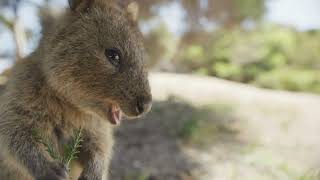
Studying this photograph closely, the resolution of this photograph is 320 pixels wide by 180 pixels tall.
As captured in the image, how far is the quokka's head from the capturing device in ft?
10.8

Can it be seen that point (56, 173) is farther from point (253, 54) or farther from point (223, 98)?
point (253, 54)

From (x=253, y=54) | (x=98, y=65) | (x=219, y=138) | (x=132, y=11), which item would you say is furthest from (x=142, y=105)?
(x=253, y=54)

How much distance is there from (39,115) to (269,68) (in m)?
16.0

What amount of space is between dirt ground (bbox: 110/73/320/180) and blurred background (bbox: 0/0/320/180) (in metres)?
0.02

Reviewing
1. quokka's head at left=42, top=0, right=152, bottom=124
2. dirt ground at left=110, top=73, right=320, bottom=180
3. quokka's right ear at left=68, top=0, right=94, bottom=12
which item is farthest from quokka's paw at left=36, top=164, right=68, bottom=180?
dirt ground at left=110, top=73, right=320, bottom=180

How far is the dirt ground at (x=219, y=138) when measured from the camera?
26.1 feet

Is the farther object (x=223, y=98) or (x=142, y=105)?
(x=223, y=98)

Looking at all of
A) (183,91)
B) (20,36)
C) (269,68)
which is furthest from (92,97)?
(269,68)

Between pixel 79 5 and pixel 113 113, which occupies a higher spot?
pixel 79 5

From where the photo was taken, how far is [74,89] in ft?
11.1

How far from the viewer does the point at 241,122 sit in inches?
434

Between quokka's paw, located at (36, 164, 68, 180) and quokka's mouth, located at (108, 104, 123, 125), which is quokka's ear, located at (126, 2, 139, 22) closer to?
quokka's mouth, located at (108, 104, 123, 125)

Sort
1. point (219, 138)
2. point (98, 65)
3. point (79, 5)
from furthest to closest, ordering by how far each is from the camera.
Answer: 1. point (219, 138)
2. point (79, 5)
3. point (98, 65)

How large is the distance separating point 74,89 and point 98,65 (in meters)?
0.19
